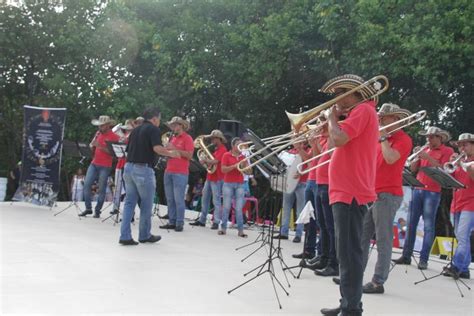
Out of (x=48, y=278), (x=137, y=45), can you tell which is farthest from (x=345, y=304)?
(x=137, y=45)

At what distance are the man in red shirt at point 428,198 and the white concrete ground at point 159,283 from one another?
36 centimetres

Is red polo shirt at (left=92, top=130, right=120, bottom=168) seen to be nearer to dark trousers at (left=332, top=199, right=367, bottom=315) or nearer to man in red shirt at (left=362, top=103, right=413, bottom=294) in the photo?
man in red shirt at (left=362, top=103, right=413, bottom=294)

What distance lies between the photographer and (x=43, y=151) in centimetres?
1262

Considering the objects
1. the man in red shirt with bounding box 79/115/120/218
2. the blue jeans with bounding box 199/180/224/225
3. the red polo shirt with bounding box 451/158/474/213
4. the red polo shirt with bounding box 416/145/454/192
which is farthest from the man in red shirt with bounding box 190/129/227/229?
the red polo shirt with bounding box 451/158/474/213

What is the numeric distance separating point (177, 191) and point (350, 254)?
624 cm

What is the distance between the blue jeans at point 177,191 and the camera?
1039 cm

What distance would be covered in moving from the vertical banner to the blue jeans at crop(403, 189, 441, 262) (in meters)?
8.19

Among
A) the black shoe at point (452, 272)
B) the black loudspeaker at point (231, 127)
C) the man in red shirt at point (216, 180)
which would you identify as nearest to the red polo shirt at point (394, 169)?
the black shoe at point (452, 272)

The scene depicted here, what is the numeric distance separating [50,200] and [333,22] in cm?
844

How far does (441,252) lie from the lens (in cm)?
1045

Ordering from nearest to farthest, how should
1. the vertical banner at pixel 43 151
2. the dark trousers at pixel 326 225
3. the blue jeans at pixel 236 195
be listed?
1. the dark trousers at pixel 326 225
2. the blue jeans at pixel 236 195
3. the vertical banner at pixel 43 151

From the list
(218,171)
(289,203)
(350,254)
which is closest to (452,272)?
(289,203)

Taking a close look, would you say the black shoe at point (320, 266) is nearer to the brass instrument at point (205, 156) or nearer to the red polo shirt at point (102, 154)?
the brass instrument at point (205, 156)

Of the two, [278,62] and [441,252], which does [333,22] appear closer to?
[278,62]
